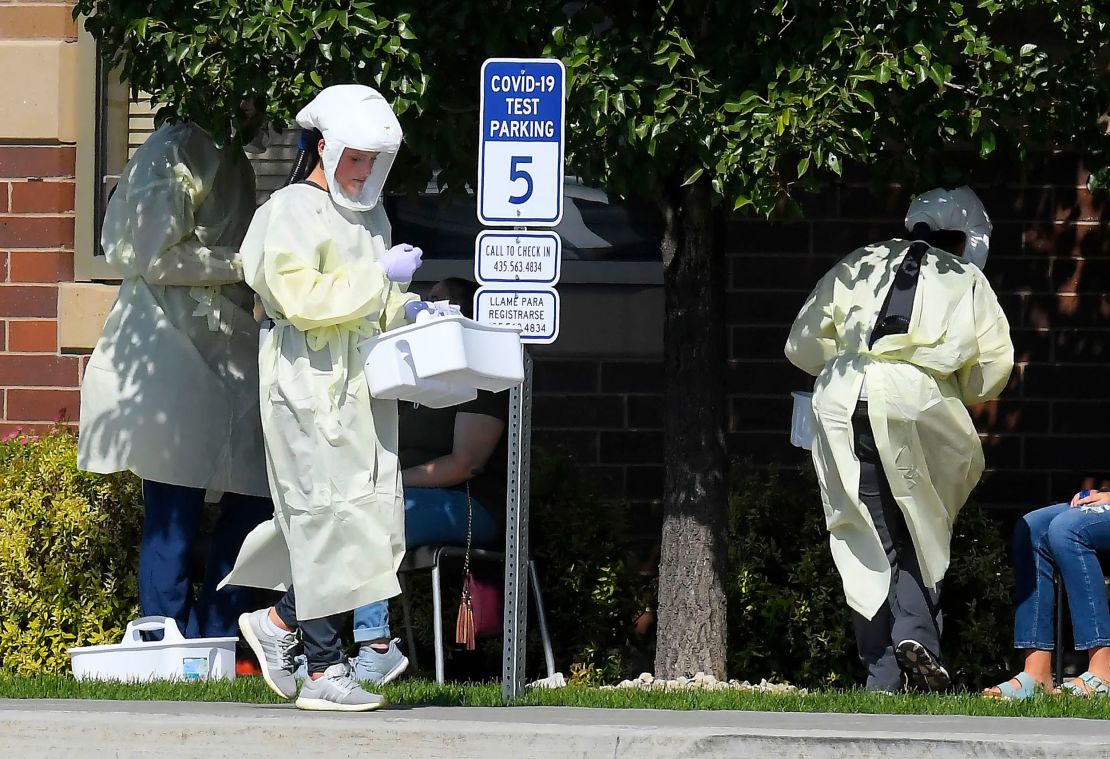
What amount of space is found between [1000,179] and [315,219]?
12.8 ft

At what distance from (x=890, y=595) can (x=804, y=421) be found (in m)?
0.68

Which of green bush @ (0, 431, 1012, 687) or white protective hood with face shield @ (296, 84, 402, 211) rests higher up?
white protective hood with face shield @ (296, 84, 402, 211)

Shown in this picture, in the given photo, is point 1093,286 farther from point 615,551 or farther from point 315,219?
point 315,219

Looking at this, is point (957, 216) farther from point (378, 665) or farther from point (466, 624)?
point (378, 665)

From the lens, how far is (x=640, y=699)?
602 cm

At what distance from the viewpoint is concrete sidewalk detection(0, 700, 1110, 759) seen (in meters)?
5.01

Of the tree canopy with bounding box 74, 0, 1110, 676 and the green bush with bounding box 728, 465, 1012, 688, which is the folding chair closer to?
the green bush with bounding box 728, 465, 1012, 688

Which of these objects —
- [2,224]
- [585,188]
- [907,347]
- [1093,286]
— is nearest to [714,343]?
[907,347]

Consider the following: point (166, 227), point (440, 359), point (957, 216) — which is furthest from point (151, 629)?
point (957, 216)

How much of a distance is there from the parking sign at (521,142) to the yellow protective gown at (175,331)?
140 centimetres

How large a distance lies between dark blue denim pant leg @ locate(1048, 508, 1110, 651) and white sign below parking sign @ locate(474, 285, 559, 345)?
214 cm

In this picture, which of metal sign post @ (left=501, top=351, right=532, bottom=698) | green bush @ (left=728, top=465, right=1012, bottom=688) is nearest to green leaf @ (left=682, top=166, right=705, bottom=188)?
metal sign post @ (left=501, top=351, right=532, bottom=698)

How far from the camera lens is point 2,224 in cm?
863

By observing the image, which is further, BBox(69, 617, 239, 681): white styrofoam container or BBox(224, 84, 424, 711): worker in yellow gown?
BBox(69, 617, 239, 681): white styrofoam container
